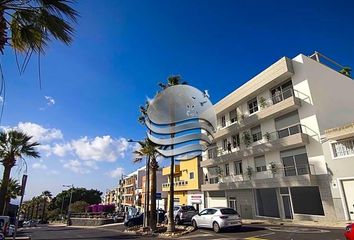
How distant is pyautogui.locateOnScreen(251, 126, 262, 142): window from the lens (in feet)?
87.9

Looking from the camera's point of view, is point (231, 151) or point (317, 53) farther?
point (231, 151)

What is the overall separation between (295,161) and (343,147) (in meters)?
4.34

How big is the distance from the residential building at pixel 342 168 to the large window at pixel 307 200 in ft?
5.51

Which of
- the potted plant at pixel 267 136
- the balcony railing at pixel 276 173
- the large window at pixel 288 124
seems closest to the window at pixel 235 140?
the balcony railing at pixel 276 173

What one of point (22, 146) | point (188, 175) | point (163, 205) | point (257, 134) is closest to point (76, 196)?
point (163, 205)

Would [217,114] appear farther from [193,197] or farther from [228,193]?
[193,197]

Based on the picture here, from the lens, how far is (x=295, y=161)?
2230cm

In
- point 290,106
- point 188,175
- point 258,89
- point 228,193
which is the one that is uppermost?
point 258,89

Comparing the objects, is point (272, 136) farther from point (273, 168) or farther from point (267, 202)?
point (267, 202)

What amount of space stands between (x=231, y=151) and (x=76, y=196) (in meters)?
75.5

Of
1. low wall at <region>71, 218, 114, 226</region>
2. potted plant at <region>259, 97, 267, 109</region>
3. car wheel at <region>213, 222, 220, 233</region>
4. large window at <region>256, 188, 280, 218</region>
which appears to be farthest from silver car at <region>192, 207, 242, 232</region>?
low wall at <region>71, 218, 114, 226</region>

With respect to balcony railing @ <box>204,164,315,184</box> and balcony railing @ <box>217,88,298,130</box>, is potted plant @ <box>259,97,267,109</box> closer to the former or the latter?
balcony railing @ <box>217,88,298,130</box>

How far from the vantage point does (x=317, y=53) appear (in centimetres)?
2489

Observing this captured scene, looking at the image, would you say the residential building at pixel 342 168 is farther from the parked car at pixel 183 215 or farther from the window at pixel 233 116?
the window at pixel 233 116
